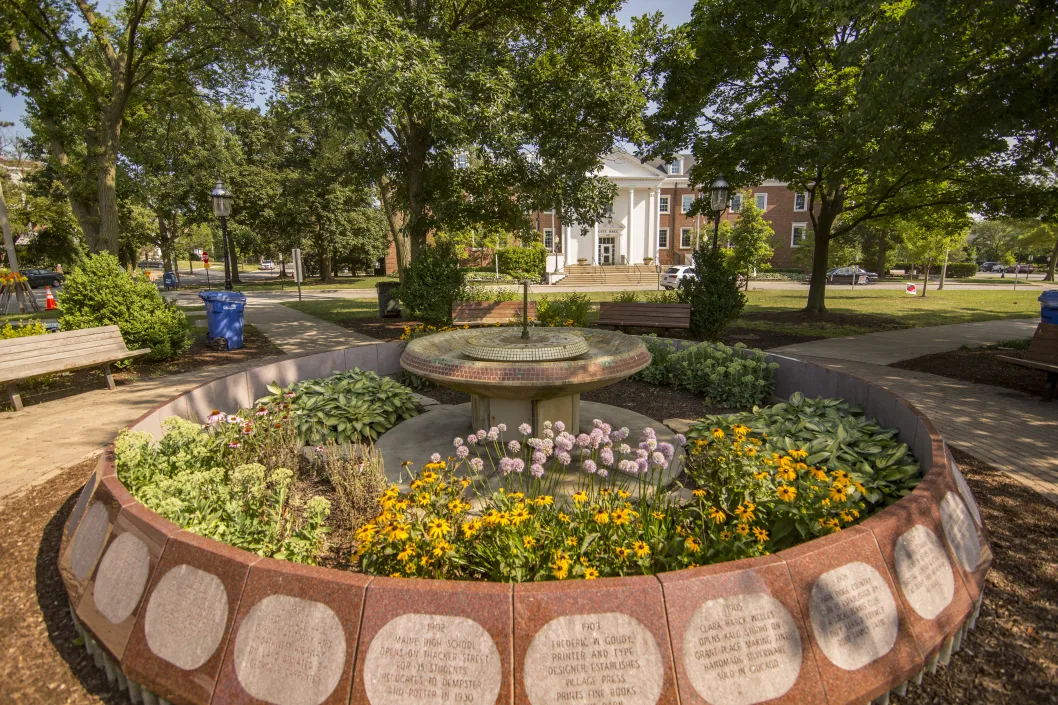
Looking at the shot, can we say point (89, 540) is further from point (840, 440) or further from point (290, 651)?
point (840, 440)

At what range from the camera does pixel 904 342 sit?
12320 mm

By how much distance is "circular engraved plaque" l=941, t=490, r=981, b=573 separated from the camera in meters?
2.97

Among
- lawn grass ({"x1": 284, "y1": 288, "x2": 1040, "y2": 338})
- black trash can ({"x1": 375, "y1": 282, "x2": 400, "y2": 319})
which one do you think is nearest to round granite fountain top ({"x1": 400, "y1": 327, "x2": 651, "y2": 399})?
lawn grass ({"x1": 284, "y1": 288, "x2": 1040, "y2": 338})

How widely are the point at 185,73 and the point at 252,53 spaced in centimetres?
310

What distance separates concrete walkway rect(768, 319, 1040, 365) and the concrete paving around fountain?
6.04 metres

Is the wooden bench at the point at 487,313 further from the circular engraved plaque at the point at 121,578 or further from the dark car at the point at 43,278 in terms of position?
the dark car at the point at 43,278

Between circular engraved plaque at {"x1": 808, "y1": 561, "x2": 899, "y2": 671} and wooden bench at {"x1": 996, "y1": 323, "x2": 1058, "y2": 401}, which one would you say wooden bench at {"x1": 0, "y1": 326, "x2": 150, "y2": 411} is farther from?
wooden bench at {"x1": 996, "y1": 323, "x2": 1058, "y2": 401}

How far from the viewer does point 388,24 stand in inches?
387

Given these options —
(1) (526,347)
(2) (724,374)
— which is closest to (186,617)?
(1) (526,347)

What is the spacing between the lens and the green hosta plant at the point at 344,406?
5520 millimetres

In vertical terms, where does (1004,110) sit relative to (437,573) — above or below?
above

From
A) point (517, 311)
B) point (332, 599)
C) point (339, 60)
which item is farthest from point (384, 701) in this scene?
point (339, 60)

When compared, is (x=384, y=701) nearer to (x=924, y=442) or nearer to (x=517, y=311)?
(x=924, y=442)

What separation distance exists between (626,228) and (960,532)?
46.5 meters
